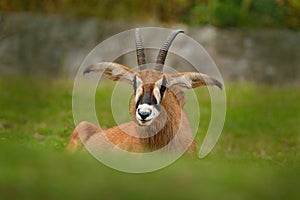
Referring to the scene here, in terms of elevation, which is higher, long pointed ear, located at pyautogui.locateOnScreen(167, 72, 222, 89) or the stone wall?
the stone wall

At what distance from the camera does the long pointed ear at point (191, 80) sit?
706cm

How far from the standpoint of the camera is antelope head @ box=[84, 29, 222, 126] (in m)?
6.60

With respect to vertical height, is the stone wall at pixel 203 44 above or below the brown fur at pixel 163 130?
above

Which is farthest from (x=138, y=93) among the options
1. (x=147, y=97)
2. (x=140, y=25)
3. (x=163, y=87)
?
(x=140, y=25)

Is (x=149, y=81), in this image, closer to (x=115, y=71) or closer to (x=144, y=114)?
(x=144, y=114)

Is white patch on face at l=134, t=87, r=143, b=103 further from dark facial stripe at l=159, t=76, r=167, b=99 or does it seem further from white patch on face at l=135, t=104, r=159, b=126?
dark facial stripe at l=159, t=76, r=167, b=99

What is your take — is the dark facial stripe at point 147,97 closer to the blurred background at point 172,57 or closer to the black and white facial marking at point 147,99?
the black and white facial marking at point 147,99

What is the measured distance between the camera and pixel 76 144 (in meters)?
7.81

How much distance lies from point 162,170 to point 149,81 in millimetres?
2564

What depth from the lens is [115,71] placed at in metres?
7.31

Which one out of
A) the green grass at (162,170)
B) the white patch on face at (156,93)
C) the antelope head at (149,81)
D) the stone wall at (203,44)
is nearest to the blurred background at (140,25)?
the stone wall at (203,44)

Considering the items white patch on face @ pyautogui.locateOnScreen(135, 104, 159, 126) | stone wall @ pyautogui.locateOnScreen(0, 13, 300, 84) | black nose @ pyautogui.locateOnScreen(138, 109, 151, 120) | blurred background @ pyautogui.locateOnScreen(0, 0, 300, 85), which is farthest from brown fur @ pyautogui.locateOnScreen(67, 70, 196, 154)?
stone wall @ pyautogui.locateOnScreen(0, 13, 300, 84)

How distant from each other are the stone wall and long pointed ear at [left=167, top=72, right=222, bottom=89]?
8.43 meters

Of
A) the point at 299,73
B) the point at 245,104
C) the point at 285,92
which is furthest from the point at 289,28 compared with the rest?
the point at 245,104
